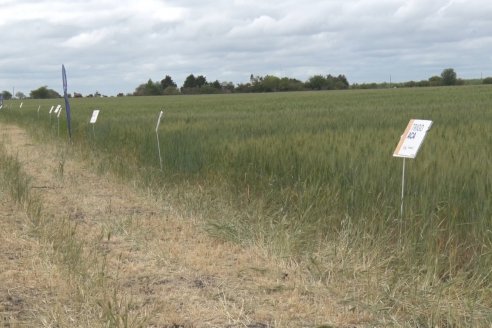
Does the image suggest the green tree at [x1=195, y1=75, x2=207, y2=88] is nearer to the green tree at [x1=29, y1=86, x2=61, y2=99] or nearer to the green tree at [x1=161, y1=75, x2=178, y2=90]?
the green tree at [x1=161, y1=75, x2=178, y2=90]

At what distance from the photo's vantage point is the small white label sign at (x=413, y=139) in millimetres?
5293

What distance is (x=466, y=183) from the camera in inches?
195

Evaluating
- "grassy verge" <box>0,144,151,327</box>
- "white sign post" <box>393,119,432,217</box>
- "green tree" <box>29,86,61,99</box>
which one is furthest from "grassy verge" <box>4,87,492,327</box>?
"green tree" <box>29,86,61,99</box>

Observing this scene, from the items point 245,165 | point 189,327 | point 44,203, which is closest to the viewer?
point 189,327

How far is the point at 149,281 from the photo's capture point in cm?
517

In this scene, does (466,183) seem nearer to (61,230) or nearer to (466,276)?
(466,276)

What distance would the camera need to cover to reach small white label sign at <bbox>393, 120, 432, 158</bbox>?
529 centimetres

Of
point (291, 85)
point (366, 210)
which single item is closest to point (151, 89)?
point (291, 85)

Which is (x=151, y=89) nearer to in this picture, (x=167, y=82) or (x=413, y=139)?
(x=167, y=82)

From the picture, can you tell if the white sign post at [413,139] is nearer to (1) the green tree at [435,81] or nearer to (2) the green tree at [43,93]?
(1) the green tree at [435,81]

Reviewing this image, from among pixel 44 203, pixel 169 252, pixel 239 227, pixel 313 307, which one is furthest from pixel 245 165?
pixel 313 307

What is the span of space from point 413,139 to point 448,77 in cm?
10013

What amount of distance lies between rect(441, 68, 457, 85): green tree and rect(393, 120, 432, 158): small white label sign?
9751 cm

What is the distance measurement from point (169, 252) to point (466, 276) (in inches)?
110
